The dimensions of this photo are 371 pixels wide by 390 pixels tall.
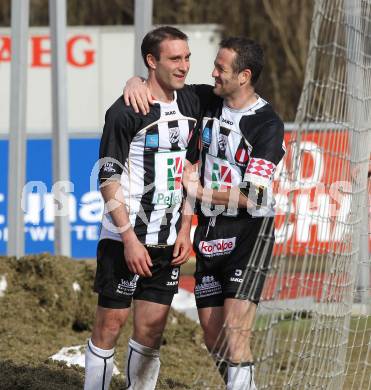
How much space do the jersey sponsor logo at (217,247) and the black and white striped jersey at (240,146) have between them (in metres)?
0.16

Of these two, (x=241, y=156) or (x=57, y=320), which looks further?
(x=57, y=320)

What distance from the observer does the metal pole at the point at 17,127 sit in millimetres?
10461

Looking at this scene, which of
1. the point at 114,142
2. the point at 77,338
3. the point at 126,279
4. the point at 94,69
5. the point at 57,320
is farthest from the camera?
the point at 94,69

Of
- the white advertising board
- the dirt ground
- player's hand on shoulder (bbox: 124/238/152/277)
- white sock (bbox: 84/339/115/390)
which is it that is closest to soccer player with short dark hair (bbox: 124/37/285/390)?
player's hand on shoulder (bbox: 124/238/152/277)

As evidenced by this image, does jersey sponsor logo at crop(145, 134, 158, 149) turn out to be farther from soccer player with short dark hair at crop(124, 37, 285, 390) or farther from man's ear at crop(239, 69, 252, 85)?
man's ear at crop(239, 69, 252, 85)

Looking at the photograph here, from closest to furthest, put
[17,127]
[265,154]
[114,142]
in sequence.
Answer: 1. [114,142]
2. [265,154]
3. [17,127]

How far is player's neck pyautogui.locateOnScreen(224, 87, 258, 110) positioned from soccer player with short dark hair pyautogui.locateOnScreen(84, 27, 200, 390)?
0.73 feet

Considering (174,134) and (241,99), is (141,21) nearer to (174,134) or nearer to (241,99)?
(241,99)

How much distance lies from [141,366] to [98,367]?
32cm

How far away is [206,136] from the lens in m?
6.48

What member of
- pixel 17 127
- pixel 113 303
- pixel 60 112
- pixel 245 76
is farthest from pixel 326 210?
pixel 17 127

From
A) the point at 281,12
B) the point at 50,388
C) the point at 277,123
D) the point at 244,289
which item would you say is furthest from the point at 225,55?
the point at 281,12

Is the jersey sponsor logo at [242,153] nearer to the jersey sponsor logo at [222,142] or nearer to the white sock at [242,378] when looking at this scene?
the jersey sponsor logo at [222,142]

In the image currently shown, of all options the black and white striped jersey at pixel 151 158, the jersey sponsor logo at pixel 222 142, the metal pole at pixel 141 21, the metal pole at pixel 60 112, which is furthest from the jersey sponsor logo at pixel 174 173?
the metal pole at pixel 60 112
